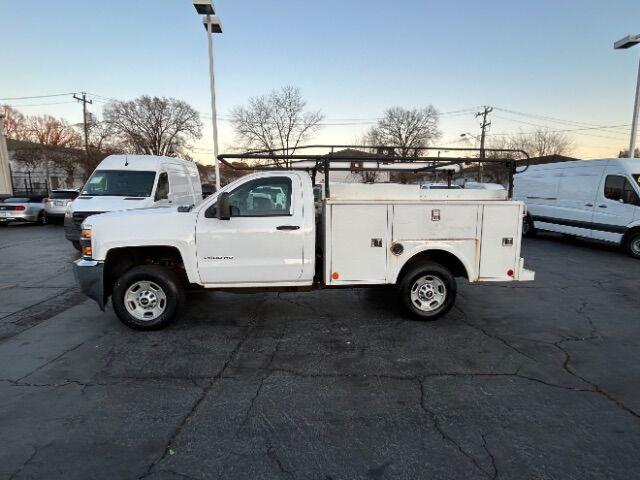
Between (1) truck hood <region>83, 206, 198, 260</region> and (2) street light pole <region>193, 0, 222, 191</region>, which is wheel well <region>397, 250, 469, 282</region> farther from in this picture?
(2) street light pole <region>193, 0, 222, 191</region>

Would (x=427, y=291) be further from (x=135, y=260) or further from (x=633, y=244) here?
(x=633, y=244)

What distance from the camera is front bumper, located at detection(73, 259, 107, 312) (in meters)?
4.67

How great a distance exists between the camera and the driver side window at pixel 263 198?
4.88 metres

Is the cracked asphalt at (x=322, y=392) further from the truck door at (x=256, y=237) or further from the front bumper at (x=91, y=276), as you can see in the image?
the truck door at (x=256, y=237)

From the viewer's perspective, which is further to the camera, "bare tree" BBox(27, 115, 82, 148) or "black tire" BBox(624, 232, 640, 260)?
"bare tree" BBox(27, 115, 82, 148)

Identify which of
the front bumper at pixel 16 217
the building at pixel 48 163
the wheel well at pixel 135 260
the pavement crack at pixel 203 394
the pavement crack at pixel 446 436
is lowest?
the pavement crack at pixel 446 436

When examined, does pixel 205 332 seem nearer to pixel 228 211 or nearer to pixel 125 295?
pixel 125 295

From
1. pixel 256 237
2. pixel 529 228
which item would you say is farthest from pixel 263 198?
pixel 529 228

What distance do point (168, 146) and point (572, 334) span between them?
5531cm

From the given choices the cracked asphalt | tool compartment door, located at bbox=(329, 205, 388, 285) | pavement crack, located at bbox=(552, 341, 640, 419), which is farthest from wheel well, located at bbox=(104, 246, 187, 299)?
pavement crack, located at bbox=(552, 341, 640, 419)

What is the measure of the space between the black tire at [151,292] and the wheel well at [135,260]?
24 centimetres

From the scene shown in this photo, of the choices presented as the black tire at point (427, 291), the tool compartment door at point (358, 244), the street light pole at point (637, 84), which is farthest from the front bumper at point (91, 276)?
the street light pole at point (637, 84)

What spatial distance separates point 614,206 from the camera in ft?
35.0

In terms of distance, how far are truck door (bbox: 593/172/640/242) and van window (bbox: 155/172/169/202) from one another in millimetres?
12816
